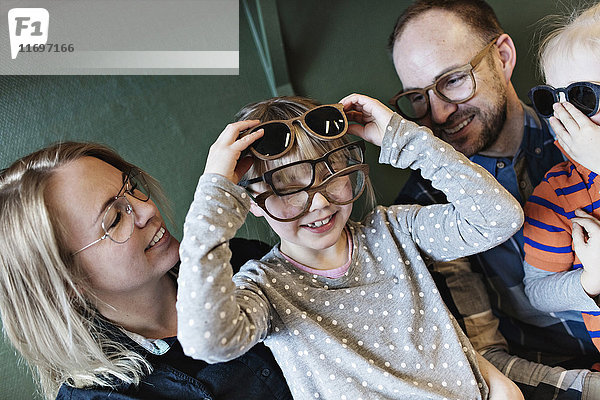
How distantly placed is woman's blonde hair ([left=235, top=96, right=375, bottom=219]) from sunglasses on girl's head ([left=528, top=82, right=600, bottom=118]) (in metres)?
0.50

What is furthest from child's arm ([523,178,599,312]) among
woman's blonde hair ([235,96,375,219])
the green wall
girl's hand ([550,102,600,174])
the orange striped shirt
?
the green wall

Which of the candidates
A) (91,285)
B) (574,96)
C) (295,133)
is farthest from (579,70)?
(91,285)

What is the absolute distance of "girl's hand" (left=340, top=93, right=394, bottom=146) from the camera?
1214mm

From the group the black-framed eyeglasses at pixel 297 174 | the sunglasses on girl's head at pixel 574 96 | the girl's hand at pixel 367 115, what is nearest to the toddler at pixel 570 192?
the sunglasses on girl's head at pixel 574 96

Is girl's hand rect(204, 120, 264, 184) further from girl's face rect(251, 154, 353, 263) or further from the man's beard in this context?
the man's beard

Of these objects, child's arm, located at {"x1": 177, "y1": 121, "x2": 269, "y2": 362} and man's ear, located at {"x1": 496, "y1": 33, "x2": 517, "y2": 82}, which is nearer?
A: child's arm, located at {"x1": 177, "y1": 121, "x2": 269, "y2": 362}

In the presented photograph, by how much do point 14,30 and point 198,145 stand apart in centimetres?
60

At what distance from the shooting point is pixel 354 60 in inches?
77.7

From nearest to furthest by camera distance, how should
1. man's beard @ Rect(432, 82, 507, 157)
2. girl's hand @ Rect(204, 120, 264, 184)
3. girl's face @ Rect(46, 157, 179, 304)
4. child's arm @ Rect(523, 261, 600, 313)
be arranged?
girl's hand @ Rect(204, 120, 264, 184) → girl's face @ Rect(46, 157, 179, 304) → child's arm @ Rect(523, 261, 600, 313) → man's beard @ Rect(432, 82, 507, 157)

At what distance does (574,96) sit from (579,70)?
0.06m

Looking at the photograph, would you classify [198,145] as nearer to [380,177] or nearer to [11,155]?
[11,155]

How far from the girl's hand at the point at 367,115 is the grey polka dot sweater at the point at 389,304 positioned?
0.04 m

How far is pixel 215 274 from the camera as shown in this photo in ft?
3.15

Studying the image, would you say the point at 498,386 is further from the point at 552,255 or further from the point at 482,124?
the point at 482,124
